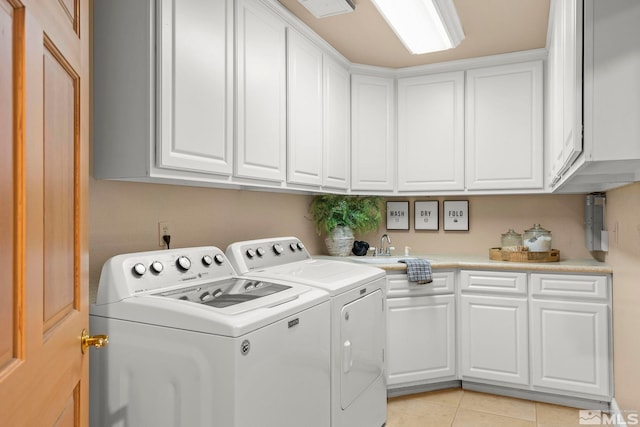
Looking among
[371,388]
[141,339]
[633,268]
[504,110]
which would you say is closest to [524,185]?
[504,110]

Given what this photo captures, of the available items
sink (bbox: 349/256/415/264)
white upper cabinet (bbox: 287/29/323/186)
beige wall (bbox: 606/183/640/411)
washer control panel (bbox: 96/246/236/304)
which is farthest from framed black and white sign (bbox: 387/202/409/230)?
washer control panel (bbox: 96/246/236/304)

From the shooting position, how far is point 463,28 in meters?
2.77

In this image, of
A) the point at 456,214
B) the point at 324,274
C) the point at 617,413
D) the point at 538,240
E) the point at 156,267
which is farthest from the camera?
the point at 456,214

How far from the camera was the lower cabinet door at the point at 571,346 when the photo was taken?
109 inches

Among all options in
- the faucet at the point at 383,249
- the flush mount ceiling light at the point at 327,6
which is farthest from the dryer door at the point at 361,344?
the flush mount ceiling light at the point at 327,6

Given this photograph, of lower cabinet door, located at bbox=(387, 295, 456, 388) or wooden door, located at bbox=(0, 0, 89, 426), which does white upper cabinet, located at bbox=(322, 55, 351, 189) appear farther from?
wooden door, located at bbox=(0, 0, 89, 426)

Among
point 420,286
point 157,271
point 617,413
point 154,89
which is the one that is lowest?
point 617,413

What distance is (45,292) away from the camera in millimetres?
878

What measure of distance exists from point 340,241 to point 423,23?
1653 mm

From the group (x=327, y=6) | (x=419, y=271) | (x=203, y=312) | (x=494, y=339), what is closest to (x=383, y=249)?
(x=419, y=271)

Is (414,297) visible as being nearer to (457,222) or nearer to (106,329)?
(457,222)

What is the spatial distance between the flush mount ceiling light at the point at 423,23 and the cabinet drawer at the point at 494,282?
61.5 inches

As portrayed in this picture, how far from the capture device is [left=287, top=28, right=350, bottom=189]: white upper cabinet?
2656mm

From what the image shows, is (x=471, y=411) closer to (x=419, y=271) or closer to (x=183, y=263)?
(x=419, y=271)
